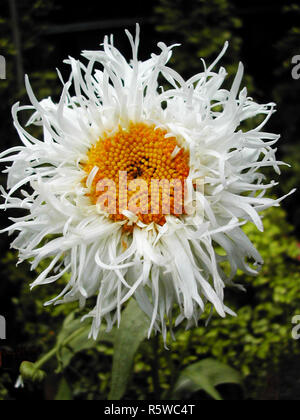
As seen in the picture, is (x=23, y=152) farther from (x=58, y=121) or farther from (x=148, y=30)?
(x=148, y=30)

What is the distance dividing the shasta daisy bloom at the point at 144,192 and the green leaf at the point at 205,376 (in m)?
0.25

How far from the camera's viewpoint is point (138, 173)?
38.7 inches

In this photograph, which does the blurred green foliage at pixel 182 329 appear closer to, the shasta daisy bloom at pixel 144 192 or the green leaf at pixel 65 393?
the green leaf at pixel 65 393

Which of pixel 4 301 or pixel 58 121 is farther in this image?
pixel 4 301

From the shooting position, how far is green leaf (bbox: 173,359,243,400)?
46.1 inches

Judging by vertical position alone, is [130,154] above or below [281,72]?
below

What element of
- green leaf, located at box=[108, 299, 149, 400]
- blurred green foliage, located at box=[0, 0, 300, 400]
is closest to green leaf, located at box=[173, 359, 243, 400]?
blurred green foliage, located at box=[0, 0, 300, 400]

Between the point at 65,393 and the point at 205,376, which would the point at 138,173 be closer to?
the point at 205,376

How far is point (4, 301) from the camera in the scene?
80.1 inches

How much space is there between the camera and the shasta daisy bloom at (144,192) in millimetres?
893

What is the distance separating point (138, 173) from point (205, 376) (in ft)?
1.63

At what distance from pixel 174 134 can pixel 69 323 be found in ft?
1.64

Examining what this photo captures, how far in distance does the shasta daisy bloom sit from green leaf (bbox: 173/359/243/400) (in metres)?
0.25

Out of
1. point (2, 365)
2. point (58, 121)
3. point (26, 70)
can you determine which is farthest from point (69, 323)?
point (26, 70)
